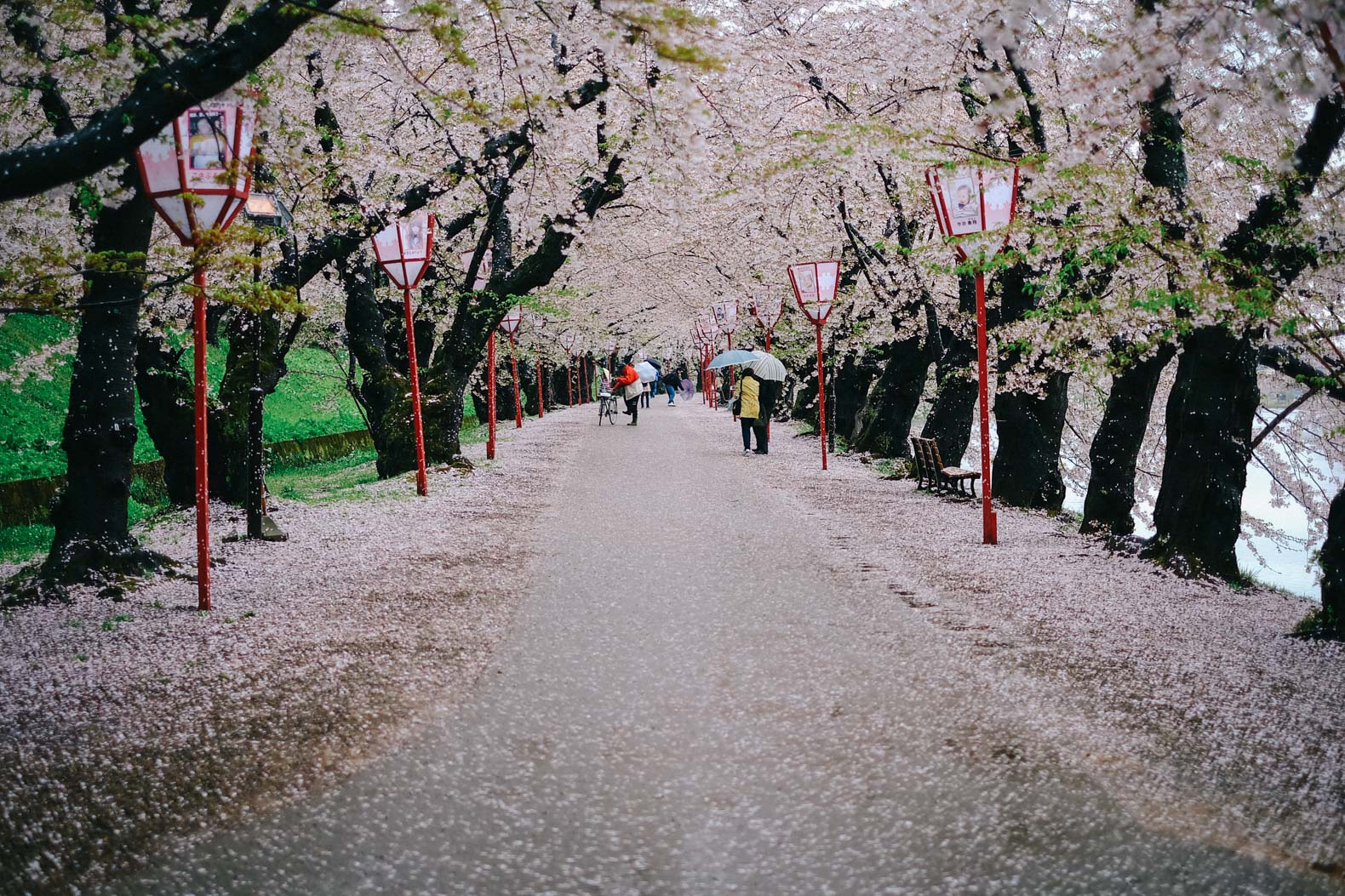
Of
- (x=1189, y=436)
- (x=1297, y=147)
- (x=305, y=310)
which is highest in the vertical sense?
(x=1297, y=147)

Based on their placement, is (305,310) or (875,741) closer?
(875,741)

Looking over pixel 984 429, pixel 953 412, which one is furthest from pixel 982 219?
pixel 953 412

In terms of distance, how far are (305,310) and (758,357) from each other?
14.7 m

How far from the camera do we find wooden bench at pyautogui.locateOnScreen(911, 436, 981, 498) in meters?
13.6

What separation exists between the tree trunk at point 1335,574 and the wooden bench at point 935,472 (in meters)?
6.41

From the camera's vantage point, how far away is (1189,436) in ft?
29.2

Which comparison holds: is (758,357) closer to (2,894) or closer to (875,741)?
(875,741)

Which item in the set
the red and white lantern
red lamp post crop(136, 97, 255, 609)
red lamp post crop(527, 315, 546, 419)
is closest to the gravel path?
red lamp post crop(136, 97, 255, 609)

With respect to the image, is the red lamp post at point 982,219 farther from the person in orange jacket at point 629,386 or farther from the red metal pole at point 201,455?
the person in orange jacket at point 629,386

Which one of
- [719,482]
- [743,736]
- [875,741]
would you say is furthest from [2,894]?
[719,482]

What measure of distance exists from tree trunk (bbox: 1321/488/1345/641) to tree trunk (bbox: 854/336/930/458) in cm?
1494

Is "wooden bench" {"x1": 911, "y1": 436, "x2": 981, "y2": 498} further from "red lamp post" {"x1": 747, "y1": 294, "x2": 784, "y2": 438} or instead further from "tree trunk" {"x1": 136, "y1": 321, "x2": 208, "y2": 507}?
"red lamp post" {"x1": 747, "y1": 294, "x2": 784, "y2": 438}

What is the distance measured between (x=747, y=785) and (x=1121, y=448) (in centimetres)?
943

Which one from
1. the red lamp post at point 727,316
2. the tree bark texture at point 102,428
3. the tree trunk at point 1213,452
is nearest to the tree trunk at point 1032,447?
the tree trunk at point 1213,452
